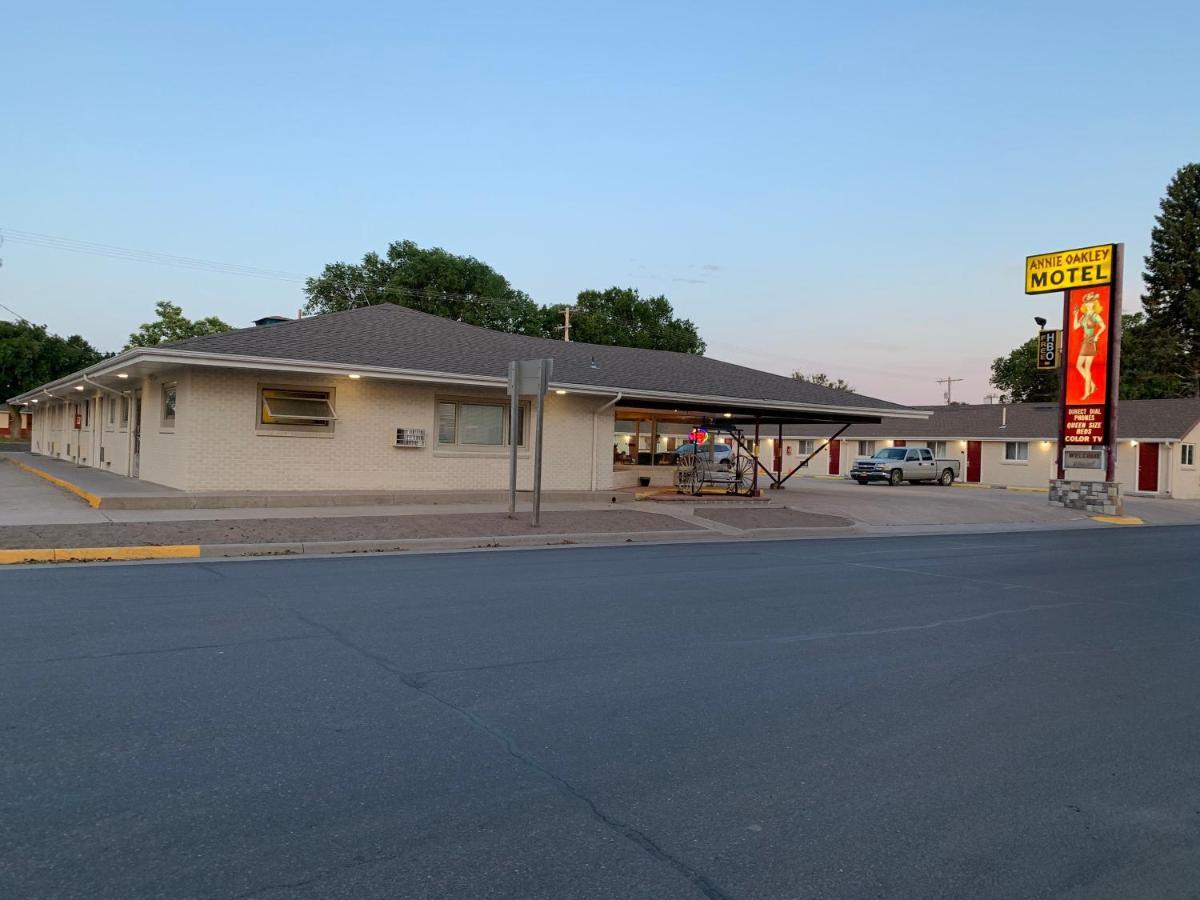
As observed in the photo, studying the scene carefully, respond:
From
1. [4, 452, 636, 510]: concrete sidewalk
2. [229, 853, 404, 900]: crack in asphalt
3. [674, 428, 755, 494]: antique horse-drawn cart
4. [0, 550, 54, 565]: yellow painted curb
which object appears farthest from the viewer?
[674, 428, 755, 494]: antique horse-drawn cart

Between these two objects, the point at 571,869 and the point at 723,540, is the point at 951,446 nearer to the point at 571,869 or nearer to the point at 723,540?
the point at 723,540

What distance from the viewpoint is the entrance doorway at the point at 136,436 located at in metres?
21.9

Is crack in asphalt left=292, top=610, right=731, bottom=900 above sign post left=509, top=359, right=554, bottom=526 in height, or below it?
below

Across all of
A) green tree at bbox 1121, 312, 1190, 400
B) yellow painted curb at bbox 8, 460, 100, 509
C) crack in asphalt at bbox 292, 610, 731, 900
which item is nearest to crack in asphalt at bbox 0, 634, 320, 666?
crack in asphalt at bbox 292, 610, 731, 900

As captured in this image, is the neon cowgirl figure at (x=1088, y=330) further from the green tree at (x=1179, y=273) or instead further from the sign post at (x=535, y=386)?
the green tree at (x=1179, y=273)

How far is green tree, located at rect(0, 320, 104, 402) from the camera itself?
6375 cm

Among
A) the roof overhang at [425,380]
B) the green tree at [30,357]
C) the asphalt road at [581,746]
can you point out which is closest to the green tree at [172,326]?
the green tree at [30,357]

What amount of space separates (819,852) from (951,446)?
148 feet

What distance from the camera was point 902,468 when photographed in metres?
39.7

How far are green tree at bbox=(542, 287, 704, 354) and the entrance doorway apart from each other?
144ft

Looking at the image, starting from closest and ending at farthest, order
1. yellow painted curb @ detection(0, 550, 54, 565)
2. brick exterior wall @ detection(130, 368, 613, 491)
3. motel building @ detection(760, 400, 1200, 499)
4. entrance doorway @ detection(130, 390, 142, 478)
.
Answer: yellow painted curb @ detection(0, 550, 54, 565) < brick exterior wall @ detection(130, 368, 613, 491) < entrance doorway @ detection(130, 390, 142, 478) < motel building @ detection(760, 400, 1200, 499)

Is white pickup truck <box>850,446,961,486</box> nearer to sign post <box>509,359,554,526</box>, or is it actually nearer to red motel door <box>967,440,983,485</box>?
red motel door <box>967,440,983,485</box>

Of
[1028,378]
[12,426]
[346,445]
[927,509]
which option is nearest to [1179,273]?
[1028,378]

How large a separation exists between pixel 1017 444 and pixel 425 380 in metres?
33.6
